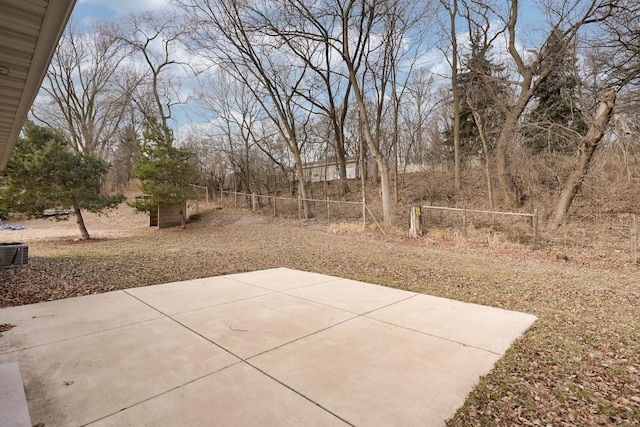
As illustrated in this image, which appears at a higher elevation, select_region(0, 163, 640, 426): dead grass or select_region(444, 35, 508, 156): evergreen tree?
select_region(444, 35, 508, 156): evergreen tree

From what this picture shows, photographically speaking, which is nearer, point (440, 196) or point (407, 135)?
point (440, 196)

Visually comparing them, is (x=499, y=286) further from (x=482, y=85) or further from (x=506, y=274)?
(x=482, y=85)

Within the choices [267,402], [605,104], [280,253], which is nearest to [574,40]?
[605,104]

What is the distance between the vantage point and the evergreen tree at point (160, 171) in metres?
15.3

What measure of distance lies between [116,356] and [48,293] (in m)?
3.09

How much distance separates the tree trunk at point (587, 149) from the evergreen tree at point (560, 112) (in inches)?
17.8

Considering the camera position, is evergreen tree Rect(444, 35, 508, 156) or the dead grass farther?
evergreen tree Rect(444, 35, 508, 156)

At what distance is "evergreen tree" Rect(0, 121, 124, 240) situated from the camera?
37.4ft

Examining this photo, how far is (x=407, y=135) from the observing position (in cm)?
2427

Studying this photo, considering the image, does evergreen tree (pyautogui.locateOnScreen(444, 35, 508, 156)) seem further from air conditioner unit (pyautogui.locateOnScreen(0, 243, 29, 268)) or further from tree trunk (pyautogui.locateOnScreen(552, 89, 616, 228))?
air conditioner unit (pyautogui.locateOnScreen(0, 243, 29, 268))

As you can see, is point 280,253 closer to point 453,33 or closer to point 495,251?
point 495,251

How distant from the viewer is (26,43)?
109 inches

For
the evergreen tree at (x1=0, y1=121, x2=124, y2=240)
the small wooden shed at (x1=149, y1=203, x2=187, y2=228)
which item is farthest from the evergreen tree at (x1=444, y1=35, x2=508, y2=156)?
the evergreen tree at (x1=0, y1=121, x2=124, y2=240)

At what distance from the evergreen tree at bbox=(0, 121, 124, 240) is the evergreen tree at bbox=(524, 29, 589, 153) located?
15739 millimetres
